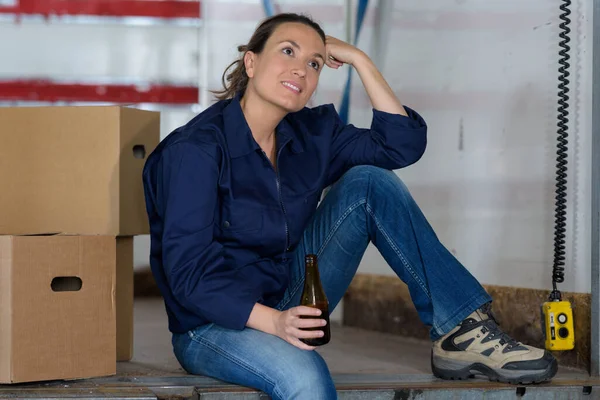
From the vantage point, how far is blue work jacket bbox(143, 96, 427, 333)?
1.81 m

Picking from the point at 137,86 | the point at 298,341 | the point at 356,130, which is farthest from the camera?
the point at 137,86

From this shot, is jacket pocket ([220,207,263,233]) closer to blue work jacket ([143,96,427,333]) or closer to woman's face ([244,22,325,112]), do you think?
blue work jacket ([143,96,427,333])

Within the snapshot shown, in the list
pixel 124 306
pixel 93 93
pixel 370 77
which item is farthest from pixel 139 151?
pixel 93 93

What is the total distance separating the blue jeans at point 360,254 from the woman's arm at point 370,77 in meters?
0.18

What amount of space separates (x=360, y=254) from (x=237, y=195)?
0.38 m

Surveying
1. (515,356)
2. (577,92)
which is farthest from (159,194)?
(577,92)

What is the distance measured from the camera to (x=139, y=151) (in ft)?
7.81

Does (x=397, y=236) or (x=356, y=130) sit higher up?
(x=356, y=130)

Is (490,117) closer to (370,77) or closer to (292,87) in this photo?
(370,77)

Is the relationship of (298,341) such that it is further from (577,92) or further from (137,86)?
(137,86)

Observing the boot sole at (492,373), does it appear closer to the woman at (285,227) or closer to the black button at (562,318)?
the woman at (285,227)

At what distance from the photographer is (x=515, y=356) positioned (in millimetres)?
2008

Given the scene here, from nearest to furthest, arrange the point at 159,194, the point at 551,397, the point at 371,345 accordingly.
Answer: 1. the point at 159,194
2. the point at 551,397
3. the point at 371,345

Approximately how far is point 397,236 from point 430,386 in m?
0.34
